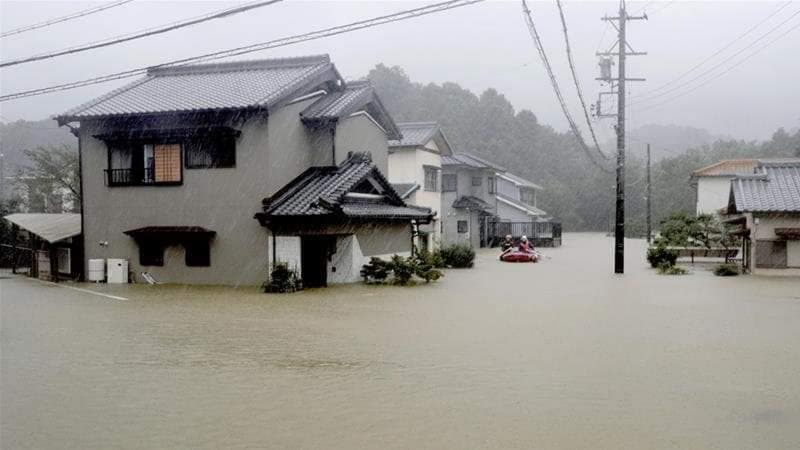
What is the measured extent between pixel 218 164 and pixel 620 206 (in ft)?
48.8

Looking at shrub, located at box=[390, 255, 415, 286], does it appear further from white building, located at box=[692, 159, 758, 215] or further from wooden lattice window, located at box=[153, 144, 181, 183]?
white building, located at box=[692, 159, 758, 215]

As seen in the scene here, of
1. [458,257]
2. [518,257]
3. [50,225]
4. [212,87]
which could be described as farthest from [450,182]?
[50,225]

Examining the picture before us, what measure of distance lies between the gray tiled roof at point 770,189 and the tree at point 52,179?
3242 cm

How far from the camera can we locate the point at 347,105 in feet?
75.7

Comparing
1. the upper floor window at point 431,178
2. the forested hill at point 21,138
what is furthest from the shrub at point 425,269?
the forested hill at point 21,138

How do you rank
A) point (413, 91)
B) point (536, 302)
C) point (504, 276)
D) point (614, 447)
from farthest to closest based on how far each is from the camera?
1. point (413, 91)
2. point (504, 276)
3. point (536, 302)
4. point (614, 447)

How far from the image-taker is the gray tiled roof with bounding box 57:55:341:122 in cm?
2159

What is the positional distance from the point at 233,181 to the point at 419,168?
1638 cm

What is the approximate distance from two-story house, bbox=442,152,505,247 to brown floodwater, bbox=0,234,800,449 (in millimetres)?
26969

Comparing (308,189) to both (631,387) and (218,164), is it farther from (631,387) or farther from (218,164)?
(631,387)

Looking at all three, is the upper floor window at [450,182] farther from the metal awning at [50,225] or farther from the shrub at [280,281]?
the shrub at [280,281]

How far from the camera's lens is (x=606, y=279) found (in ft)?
79.9

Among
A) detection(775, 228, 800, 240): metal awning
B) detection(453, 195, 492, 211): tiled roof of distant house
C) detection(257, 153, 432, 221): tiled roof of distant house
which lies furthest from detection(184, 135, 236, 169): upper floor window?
detection(453, 195, 492, 211): tiled roof of distant house

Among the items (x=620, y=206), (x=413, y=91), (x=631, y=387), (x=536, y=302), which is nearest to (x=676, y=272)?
(x=620, y=206)
